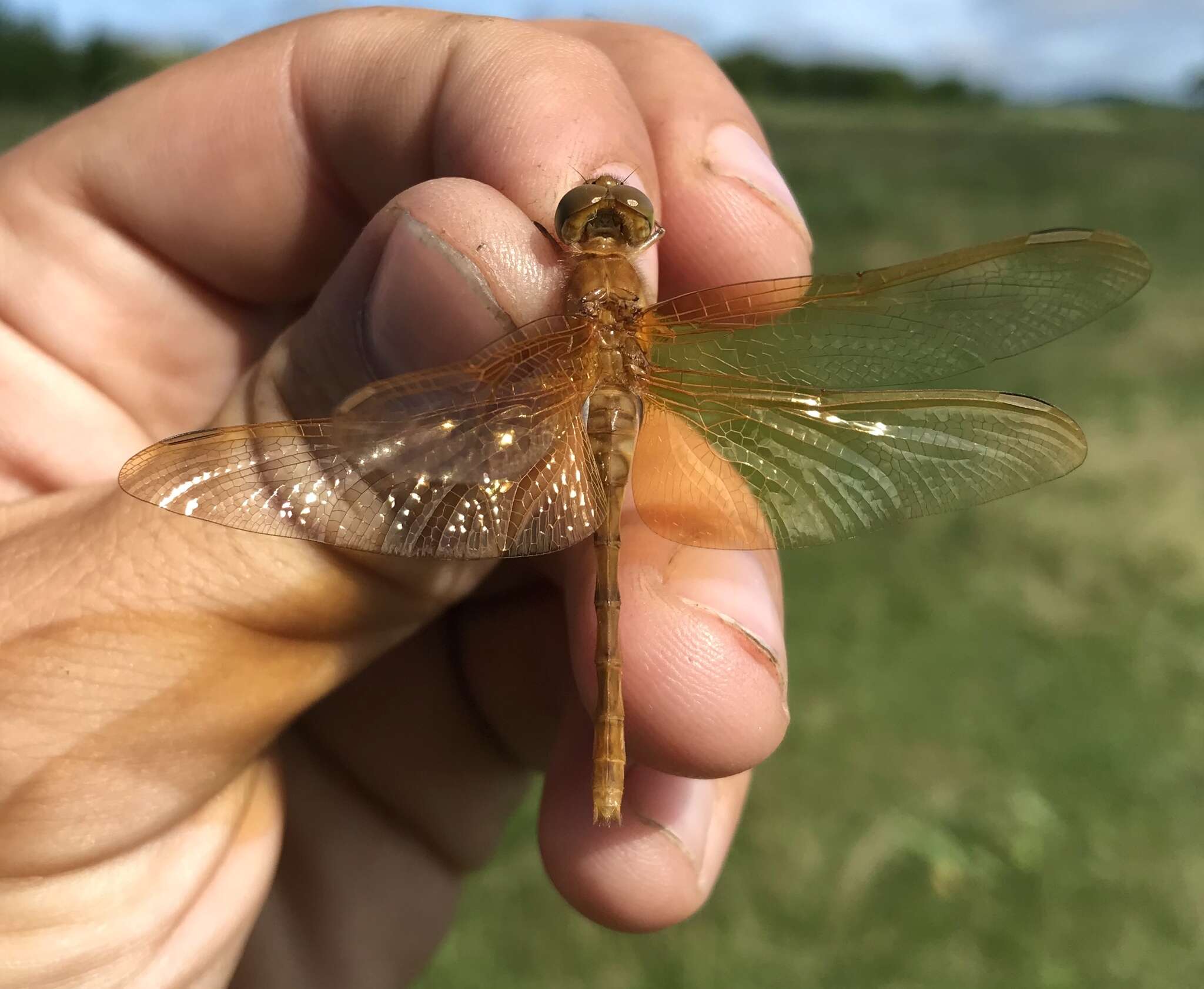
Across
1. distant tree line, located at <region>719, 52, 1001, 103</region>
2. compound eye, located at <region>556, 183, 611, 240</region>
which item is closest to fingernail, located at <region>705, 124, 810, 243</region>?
compound eye, located at <region>556, 183, 611, 240</region>

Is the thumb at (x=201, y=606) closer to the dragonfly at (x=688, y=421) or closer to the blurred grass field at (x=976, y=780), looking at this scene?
the dragonfly at (x=688, y=421)

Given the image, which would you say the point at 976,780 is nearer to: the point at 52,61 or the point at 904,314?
the point at 904,314

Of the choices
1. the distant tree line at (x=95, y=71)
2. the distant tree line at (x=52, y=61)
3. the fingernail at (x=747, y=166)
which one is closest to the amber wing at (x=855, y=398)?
the fingernail at (x=747, y=166)

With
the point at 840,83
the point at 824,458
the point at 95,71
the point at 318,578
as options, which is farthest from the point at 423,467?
the point at 840,83

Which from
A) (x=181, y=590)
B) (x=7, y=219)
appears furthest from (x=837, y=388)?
(x=7, y=219)

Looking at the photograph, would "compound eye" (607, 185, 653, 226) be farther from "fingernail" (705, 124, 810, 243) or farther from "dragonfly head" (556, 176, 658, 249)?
"fingernail" (705, 124, 810, 243)

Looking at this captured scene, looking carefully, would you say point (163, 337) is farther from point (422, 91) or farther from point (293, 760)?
point (293, 760)

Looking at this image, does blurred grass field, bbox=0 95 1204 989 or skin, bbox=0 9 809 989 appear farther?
blurred grass field, bbox=0 95 1204 989
